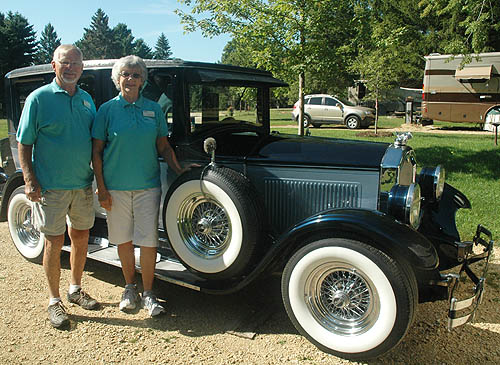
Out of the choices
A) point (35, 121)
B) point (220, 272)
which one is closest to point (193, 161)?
point (220, 272)

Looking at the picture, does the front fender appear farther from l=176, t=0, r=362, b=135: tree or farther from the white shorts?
l=176, t=0, r=362, b=135: tree

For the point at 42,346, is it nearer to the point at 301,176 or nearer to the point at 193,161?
the point at 193,161

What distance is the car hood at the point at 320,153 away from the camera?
3145 millimetres

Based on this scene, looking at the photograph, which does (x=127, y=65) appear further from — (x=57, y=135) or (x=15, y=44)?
(x=15, y=44)

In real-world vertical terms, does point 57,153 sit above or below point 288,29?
below

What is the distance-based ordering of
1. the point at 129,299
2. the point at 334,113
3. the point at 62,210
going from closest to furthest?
the point at 62,210, the point at 129,299, the point at 334,113

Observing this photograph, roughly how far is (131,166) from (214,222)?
2.48ft

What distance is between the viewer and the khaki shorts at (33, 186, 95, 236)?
10.1 ft

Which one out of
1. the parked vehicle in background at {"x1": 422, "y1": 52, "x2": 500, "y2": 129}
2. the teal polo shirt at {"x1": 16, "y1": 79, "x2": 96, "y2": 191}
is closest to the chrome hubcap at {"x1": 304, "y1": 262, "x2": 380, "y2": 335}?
the teal polo shirt at {"x1": 16, "y1": 79, "x2": 96, "y2": 191}

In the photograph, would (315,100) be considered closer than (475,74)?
No

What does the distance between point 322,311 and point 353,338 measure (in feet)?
0.88

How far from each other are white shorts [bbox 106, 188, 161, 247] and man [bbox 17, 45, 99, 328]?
302mm

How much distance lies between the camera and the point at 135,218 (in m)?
3.20

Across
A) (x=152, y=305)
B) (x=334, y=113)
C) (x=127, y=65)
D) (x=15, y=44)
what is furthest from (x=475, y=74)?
(x=15, y=44)
